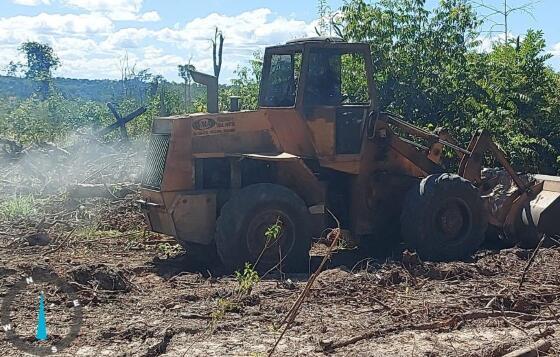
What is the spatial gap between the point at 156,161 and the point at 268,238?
5.77 feet

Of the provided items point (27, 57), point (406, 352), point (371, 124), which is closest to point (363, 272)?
point (371, 124)

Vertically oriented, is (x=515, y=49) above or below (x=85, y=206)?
above

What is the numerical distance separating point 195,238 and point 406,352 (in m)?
3.90

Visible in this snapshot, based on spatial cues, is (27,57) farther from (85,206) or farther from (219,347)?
(219,347)

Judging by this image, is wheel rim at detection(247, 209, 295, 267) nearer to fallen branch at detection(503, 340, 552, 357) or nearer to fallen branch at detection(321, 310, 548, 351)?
fallen branch at detection(321, 310, 548, 351)

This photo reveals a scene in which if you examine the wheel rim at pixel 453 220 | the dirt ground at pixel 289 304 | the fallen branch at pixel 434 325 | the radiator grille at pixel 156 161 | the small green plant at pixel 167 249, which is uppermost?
the radiator grille at pixel 156 161

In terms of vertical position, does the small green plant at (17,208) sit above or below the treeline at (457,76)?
below

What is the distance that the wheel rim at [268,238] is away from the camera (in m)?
8.98

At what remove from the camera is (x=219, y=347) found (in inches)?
243

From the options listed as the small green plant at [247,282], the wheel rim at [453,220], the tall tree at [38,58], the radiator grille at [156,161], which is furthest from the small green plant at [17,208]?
the tall tree at [38,58]

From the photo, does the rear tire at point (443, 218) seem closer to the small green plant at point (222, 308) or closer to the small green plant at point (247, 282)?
the small green plant at point (247, 282)

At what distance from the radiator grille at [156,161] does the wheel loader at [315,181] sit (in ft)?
0.05

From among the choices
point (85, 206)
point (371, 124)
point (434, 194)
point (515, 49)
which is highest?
point (515, 49)

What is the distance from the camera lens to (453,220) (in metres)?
9.95
